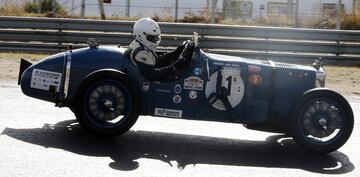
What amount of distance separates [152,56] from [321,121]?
212cm

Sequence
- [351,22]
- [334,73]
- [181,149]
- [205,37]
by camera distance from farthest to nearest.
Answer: [351,22], [205,37], [334,73], [181,149]

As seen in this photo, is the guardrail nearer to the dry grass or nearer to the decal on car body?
the dry grass

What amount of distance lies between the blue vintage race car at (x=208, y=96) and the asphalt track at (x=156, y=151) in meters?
0.28

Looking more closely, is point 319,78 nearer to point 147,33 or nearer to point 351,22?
point 147,33

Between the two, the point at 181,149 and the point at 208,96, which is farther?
the point at 208,96

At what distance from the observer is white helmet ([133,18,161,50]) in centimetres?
720

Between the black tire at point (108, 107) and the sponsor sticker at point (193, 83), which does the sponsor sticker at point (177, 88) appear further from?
the black tire at point (108, 107)

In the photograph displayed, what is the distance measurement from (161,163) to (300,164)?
153 cm

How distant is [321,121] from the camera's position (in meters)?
6.84

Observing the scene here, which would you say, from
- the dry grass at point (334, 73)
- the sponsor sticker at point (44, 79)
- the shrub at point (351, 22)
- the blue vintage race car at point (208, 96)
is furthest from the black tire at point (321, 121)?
the shrub at point (351, 22)

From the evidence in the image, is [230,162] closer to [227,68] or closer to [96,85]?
[227,68]

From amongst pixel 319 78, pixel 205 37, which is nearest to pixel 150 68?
pixel 319 78

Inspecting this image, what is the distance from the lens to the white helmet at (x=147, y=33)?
720cm

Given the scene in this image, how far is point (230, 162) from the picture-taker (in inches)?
251
